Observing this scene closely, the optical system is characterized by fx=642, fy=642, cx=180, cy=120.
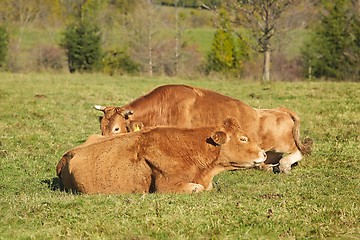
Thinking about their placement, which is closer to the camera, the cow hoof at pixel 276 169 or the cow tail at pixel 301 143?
the cow hoof at pixel 276 169

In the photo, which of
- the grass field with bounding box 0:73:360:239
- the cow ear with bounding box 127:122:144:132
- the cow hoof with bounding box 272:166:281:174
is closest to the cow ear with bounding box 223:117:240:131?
the grass field with bounding box 0:73:360:239

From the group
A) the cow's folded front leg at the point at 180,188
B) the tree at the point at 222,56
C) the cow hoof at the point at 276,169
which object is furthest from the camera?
the tree at the point at 222,56

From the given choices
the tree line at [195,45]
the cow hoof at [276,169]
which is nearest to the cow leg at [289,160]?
the cow hoof at [276,169]

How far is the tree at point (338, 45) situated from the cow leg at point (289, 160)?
29644 mm

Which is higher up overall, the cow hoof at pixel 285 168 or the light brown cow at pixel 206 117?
the light brown cow at pixel 206 117

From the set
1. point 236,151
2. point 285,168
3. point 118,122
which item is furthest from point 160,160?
point 285,168

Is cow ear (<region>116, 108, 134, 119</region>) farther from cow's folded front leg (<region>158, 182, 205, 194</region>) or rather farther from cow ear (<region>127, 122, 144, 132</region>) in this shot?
cow's folded front leg (<region>158, 182, 205, 194</region>)

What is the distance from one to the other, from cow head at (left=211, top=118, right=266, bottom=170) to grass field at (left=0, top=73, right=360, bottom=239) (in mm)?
376

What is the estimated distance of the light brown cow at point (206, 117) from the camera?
11758mm

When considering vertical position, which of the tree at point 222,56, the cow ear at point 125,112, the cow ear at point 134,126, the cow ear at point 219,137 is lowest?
the tree at point 222,56

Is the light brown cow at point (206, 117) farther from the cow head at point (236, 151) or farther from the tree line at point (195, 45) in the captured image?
Answer: the tree line at point (195, 45)

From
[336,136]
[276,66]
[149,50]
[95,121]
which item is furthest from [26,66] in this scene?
[336,136]

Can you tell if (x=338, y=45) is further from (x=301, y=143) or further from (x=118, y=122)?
(x=118, y=122)

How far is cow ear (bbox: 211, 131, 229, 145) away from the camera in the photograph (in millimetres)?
9016
